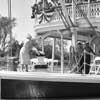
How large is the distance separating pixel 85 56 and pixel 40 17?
4797 mm

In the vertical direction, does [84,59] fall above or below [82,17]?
below

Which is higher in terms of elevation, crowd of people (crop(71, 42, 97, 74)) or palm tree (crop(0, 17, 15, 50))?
palm tree (crop(0, 17, 15, 50))

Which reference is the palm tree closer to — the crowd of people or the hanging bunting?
the hanging bunting

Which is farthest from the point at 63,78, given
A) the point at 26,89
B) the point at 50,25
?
the point at 50,25

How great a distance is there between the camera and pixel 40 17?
12.7 m

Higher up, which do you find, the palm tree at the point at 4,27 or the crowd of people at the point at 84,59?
the palm tree at the point at 4,27

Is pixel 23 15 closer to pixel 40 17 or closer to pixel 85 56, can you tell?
pixel 40 17

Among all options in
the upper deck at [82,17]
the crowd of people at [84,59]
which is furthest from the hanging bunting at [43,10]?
the crowd of people at [84,59]

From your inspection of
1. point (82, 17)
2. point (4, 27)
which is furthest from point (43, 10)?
point (4, 27)

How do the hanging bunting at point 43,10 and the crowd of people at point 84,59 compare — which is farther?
the hanging bunting at point 43,10

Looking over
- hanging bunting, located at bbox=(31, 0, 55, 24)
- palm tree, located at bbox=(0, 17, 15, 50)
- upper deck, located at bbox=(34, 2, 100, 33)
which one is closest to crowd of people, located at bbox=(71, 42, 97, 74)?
upper deck, located at bbox=(34, 2, 100, 33)

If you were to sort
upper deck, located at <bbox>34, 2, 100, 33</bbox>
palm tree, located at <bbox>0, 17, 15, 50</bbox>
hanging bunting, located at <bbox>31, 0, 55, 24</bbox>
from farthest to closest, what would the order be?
palm tree, located at <bbox>0, 17, 15, 50</bbox>
hanging bunting, located at <bbox>31, 0, 55, 24</bbox>
upper deck, located at <bbox>34, 2, 100, 33</bbox>

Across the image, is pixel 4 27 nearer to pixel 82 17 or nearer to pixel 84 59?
pixel 82 17

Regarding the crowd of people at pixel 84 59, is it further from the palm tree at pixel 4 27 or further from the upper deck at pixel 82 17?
the palm tree at pixel 4 27
